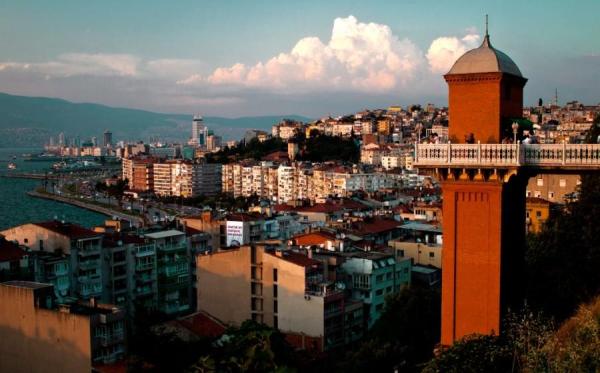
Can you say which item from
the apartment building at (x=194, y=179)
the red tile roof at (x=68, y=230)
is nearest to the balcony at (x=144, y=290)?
the red tile roof at (x=68, y=230)

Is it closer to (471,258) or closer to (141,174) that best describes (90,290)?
(471,258)

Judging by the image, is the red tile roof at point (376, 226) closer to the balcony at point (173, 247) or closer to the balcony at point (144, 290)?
the balcony at point (173, 247)

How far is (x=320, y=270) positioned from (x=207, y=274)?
3417 millimetres

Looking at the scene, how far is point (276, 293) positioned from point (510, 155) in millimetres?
11445

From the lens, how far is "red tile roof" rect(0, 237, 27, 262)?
1855cm

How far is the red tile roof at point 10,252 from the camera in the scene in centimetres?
1855

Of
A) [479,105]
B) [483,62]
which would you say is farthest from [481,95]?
[483,62]

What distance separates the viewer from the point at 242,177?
75.3m

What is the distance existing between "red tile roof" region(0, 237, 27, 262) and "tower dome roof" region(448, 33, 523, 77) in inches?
535

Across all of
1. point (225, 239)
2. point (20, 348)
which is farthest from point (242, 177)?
point (20, 348)

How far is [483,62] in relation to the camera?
8844 mm

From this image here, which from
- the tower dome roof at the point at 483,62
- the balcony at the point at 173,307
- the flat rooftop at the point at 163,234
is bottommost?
the balcony at the point at 173,307

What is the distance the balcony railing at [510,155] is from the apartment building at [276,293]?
872 centimetres

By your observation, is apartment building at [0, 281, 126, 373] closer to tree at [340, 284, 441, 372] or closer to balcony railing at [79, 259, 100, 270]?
tree at [340, 284, 441, 372]
